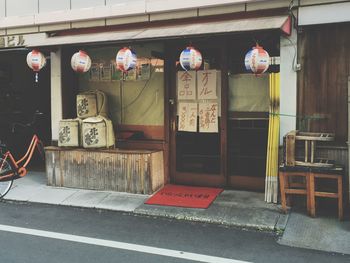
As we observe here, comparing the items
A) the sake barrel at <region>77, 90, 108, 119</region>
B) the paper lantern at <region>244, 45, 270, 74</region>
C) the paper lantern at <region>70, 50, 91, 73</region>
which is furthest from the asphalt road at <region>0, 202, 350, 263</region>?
the paper lantern at <region>70, 50, 91, 73</region>

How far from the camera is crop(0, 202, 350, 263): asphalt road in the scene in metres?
6.45

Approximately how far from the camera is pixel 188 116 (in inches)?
411

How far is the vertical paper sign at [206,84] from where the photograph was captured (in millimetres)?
10117

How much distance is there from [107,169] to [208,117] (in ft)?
8.69

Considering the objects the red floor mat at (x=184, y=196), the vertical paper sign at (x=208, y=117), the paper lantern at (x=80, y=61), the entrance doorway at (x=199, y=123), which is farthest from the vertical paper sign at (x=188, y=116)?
the paper lantern at (x=80, y=61)

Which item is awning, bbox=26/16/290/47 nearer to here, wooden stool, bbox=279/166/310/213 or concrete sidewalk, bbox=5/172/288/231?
wooden stool, bbox=279/166/310/213

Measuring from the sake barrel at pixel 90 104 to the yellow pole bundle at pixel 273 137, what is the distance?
170 inches

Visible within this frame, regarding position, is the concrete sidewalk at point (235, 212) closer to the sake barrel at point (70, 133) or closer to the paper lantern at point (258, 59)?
the sake barrel at point (70, 133)

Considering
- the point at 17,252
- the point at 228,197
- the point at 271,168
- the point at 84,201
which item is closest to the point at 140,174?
the point at 84,201

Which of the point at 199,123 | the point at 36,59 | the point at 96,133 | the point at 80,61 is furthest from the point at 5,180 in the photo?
the point at 199,123

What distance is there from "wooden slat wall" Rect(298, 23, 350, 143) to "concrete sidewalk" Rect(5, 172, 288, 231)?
1938 millimetres

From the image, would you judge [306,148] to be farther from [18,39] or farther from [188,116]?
[18,39]

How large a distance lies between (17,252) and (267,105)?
19.6 ft

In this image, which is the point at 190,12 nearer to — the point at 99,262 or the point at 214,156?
the point at 214,156
